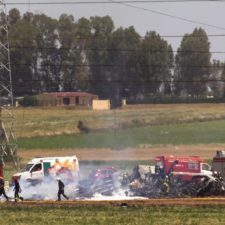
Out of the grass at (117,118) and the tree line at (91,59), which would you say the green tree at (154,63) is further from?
the grass at (117,118)

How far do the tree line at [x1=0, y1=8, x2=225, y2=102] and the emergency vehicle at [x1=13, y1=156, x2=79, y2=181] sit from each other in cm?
3001

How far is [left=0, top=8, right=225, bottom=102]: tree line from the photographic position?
87375 mm

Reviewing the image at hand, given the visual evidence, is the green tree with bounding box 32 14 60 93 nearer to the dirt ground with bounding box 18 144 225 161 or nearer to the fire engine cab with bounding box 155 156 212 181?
the dirt ground with bounding box 18 144 225 161

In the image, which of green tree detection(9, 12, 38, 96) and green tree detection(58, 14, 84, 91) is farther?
green tree detection(58, 14, 84, 91)

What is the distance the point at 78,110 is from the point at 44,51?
1132cm

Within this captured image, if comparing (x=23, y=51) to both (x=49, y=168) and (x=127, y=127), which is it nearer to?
(x=127, y=127)

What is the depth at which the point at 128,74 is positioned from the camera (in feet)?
310

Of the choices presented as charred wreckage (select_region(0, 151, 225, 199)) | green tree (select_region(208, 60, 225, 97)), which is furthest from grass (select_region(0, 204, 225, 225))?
green tree (select_region(208, 60, 225, 97))

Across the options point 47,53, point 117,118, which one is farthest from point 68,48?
point 117,118

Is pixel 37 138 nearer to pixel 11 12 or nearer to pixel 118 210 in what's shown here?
pixel 11 12

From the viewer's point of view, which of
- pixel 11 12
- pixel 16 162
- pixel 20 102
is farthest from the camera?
pixel 11 12

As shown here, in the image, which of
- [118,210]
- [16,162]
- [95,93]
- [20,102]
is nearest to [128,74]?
[95,93]

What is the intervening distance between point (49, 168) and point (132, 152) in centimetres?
2099

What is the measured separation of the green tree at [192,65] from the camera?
105838mm
